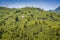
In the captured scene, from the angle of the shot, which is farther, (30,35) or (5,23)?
(5,23)

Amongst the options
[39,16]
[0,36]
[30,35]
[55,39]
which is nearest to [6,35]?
[0,36]

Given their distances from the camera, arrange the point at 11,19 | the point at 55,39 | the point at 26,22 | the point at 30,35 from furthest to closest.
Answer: the point at 11,19
the point at 26,22
the point at 30,35
the point at 55,39

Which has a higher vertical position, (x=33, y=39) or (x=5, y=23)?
(x=5, y=23)

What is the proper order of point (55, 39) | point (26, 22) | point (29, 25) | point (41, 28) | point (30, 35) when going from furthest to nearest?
1. point (26, 22)
2. point (29, 25)
3. point (41, 28)
4. point (30, 35)
5. point (55, 39)

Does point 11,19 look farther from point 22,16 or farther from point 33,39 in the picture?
point 33,39

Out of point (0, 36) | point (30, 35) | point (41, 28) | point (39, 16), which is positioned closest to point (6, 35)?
point (0, 36)

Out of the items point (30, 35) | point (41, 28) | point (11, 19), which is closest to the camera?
point (30, 35)

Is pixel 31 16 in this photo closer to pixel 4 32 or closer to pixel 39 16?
pixel 39 16

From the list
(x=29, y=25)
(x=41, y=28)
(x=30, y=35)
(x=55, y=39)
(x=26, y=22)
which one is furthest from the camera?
(x=26, y=22)

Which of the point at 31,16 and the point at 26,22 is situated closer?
the point at 26,22
